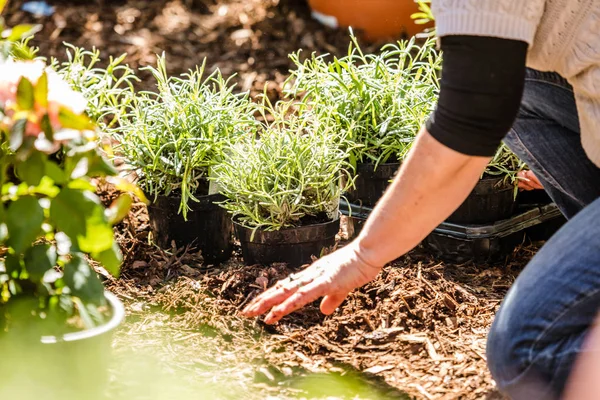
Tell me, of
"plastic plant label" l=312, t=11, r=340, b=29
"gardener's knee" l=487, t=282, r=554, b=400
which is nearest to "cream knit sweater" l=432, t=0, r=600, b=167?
"gardener's knee" l=487, t=282, r=554, b=400

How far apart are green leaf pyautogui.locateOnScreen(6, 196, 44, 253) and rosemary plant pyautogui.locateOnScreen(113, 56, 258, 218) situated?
110 centimetres

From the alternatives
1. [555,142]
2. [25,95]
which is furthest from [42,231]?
[555,142]

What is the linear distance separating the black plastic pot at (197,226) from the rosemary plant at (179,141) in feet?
0.13

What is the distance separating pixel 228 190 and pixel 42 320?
1.02 m

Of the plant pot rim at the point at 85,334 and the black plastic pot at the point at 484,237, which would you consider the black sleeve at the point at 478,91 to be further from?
the black plastic pot at the point at 484,237

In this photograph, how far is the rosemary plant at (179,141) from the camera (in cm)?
271

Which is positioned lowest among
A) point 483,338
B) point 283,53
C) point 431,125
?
point 483,338

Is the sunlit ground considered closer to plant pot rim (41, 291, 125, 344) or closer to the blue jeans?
plant pot rim (41, 291, 125, 344)

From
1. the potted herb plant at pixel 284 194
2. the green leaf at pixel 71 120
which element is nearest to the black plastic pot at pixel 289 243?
the potted herb plant at pixel 284 194

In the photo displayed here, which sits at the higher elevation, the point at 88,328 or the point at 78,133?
the point at 78,133

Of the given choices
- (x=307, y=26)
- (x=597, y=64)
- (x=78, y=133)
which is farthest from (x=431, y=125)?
(x=307, y=26)

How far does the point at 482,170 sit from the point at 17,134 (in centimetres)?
91

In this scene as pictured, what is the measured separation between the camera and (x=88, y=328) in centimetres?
163

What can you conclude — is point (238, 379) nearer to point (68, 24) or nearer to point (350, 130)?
point (350, 130)
